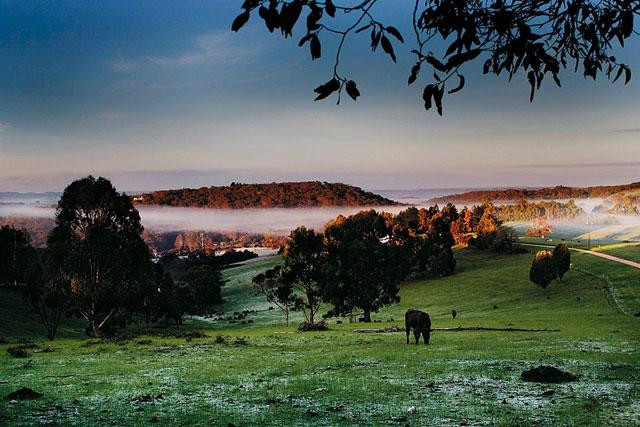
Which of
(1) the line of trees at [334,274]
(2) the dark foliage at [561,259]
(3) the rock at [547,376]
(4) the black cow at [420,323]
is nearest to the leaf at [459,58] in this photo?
(3) the rock at [547,376]

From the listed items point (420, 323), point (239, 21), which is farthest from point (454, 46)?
point (420, 323)

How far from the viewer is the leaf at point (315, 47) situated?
7078mm

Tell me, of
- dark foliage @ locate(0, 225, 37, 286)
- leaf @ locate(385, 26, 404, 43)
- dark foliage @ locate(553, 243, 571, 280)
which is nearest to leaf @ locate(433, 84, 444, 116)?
leaf @ locate(385, 26, 404, 43)

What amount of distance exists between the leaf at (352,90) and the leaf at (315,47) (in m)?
0.79

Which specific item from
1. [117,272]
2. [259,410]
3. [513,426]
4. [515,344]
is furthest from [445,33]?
[117,272]

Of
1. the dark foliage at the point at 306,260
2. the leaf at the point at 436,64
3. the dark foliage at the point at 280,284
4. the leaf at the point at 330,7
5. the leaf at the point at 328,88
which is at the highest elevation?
the leaf at the point at 330,7

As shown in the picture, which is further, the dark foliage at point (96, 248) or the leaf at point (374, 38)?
the dark foliage at point (96, 248)

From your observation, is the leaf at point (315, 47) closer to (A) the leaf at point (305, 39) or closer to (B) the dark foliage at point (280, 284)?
(A) the leaf at point (305, 39)

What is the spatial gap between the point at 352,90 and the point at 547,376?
16584 millimetres

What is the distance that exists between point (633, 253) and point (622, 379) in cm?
13480

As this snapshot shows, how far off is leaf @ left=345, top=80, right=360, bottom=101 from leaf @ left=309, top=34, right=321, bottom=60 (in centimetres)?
79

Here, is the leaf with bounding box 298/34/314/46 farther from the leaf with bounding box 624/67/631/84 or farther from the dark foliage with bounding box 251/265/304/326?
the dark foliage with bounding box 251/265/304/326

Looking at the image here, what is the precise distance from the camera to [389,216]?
19912 centimetres

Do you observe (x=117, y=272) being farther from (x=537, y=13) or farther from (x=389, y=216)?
(x=389, y=216)
